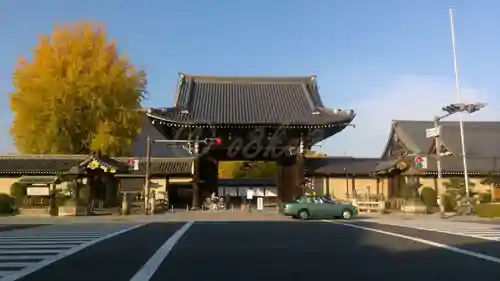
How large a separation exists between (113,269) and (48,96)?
34.6 m

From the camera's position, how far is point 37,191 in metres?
33.1

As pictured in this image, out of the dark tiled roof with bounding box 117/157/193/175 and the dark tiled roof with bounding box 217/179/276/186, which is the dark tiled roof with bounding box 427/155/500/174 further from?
the dark tiled roof with bounding box 117/157/193/175

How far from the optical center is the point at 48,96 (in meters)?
40.5

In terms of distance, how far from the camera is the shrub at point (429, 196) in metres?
36.9

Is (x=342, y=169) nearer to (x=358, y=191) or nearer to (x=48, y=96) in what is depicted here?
(x=358, y=191)

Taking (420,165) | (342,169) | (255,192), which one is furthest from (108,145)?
(420,165)

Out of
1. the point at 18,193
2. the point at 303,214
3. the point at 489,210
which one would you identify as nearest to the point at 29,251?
the point at 303,214

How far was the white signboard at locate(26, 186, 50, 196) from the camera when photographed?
3303cm

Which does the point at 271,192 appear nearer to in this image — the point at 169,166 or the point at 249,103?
the point at 169,166

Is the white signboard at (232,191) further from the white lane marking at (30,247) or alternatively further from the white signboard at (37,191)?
the white lane marking at (30,247)

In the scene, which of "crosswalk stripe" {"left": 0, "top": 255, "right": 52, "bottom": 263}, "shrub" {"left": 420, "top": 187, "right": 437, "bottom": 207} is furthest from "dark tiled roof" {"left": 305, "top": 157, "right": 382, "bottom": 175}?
"crosswalk stripe" {"left": 0, "top": 255, "right": 52, "bottom": 263}

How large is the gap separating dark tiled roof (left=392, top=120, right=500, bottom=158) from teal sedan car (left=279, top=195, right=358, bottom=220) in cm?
1721

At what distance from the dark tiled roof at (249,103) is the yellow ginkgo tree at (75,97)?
6.01m

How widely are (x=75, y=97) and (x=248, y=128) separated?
1511 centimetres
